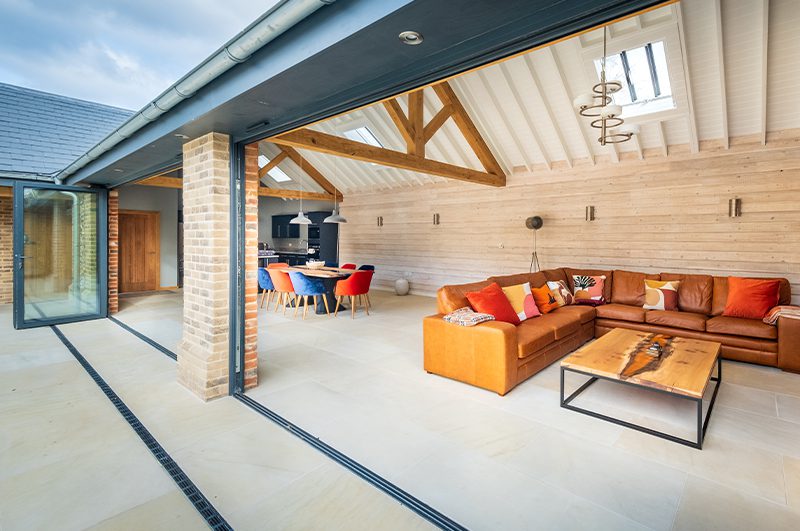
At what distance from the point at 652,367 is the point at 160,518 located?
335 centimetres

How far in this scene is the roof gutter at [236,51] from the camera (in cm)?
192

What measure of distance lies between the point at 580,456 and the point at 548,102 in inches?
210

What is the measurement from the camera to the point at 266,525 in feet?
6.36

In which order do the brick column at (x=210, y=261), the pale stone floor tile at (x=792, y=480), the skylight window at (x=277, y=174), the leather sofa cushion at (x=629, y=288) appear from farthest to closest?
the skylight window at (x=277, y=174)
the leather sofa cushion at (x=629, y=288)
the brick column at (x=210, y=261)
the pale stone floor tile at (x=792, y=480)

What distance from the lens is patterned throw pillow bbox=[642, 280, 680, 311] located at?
5.36 meters

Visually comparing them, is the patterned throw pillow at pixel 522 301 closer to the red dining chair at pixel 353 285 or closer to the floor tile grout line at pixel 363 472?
the floor tile grout line at pixel 363 472

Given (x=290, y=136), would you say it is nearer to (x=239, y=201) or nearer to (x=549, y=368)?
(x=239, y=201)

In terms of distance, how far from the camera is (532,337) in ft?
12.8

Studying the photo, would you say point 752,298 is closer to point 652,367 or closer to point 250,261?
point 652,367

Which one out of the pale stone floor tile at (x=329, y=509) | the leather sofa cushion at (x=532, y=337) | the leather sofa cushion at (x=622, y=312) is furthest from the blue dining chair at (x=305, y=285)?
the pale stone floor tile at (x=329, y=509)

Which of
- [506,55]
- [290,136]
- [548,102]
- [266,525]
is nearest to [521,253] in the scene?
[548,102]

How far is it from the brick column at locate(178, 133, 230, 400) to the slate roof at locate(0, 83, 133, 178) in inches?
148

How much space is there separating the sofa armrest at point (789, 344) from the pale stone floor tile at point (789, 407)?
85 centimetres

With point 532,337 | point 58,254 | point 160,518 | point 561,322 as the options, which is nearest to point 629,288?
point 561,322
